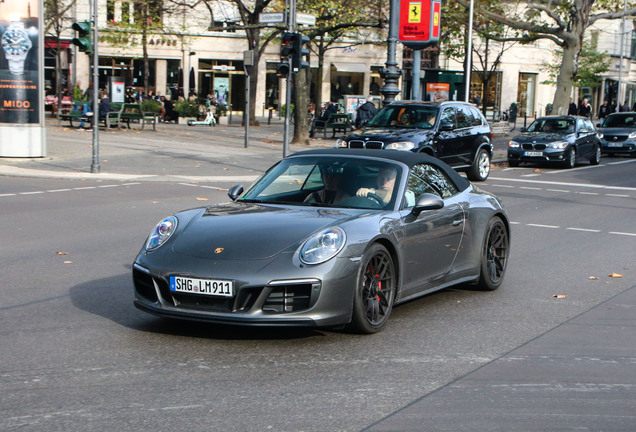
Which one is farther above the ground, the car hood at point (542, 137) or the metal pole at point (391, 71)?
the metal pole at point (391, 71)

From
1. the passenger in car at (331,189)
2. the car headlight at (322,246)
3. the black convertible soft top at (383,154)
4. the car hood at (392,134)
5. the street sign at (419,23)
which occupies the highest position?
the street sign at (419,23)

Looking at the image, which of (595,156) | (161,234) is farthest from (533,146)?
(161,234)

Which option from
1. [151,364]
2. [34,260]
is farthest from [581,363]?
[34,260]

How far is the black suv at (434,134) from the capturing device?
1956 cm

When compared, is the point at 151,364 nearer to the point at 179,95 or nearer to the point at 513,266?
the point at 513,266

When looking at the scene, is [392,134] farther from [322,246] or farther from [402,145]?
[322,246]

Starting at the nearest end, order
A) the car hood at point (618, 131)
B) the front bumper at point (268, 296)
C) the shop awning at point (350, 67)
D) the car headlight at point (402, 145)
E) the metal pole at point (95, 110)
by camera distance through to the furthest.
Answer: the front bumper at point (268, 296), the metal pole at point (95, 110), the car headlight at point (402, 145), the car hood at point (618, 131), the shop awning at point (350, 67)

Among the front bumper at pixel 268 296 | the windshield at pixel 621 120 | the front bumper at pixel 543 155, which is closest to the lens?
the front bumper at pixel 268 296

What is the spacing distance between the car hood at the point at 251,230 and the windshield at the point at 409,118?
45.5 ft

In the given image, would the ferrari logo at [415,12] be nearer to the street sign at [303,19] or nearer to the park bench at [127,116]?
the street sign at [303,19]

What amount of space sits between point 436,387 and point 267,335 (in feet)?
5.12

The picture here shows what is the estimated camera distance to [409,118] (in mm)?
20516

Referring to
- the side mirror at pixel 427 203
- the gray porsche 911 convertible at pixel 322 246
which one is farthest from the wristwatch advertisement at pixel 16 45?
the side mirror at pixel 427 203

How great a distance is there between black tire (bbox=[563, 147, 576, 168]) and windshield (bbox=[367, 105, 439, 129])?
21.9 ft
